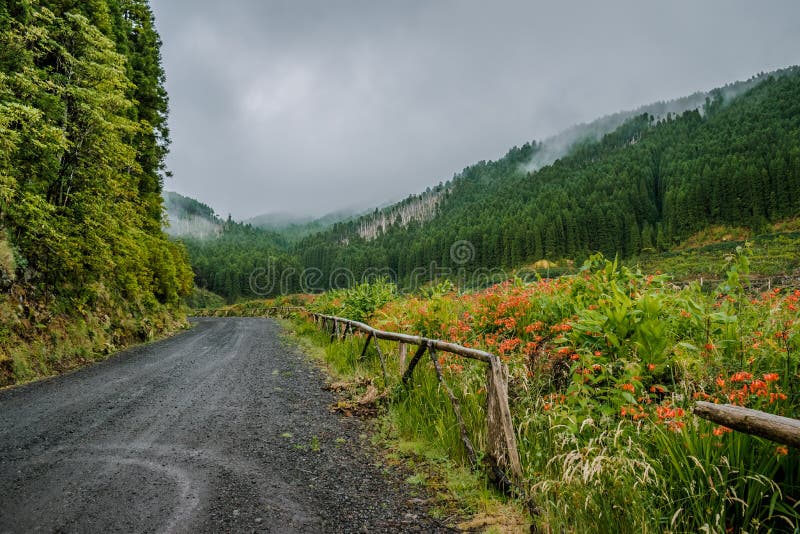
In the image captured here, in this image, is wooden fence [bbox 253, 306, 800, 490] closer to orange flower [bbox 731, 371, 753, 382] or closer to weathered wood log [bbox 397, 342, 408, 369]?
weathered wood log [bbox 397, 342, 408, 369]

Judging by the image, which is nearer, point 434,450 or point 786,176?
point 434,450

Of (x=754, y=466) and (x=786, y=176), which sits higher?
(x=786, y=176)

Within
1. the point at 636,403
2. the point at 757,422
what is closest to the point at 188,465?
the point at 636,403

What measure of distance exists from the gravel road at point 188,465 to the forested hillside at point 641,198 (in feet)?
316

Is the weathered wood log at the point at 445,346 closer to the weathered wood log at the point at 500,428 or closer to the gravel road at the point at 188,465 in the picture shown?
the weathered wood log at the point at 500,428

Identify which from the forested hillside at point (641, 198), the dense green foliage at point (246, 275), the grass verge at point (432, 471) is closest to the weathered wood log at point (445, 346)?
the grass verge at point (432, 471)

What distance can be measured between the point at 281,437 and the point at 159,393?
3739mm

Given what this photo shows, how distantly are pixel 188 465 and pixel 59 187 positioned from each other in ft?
36.8

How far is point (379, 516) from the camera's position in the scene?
3510mm

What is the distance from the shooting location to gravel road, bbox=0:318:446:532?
3314 millimetres

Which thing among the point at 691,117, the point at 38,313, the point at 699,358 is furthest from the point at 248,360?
the point at 691,117

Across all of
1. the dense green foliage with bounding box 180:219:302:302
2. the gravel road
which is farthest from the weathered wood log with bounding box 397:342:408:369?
the dense green foliage with bounding box 180:219:302:302

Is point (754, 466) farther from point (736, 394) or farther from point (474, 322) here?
point (474, 322)

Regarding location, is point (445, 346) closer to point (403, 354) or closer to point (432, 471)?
point (432, 471)
